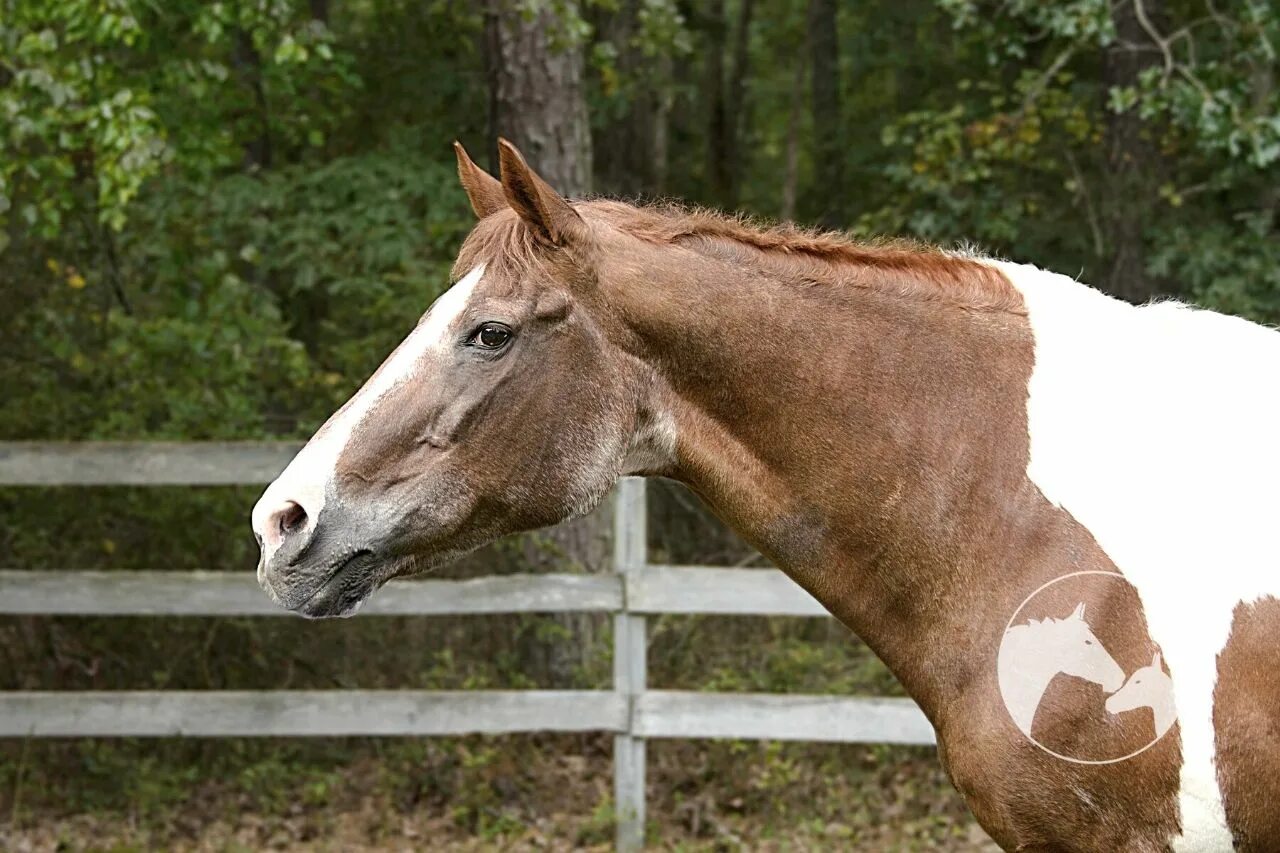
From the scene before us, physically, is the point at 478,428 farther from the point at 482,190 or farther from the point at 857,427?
the point at 857,427

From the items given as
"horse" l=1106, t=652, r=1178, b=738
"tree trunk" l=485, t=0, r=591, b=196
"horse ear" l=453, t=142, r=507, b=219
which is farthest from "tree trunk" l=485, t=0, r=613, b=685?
"horse" l=1106, t=652, r=1178, b=738

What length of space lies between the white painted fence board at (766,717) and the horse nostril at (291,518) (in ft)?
10.7

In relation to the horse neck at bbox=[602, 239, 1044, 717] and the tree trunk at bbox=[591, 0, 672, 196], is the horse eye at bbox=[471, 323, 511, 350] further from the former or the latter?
the tree trunk at bbox=[591, 0, 672, 196]

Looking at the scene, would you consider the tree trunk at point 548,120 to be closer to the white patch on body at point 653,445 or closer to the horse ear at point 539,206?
the white patch on body at point 653,445

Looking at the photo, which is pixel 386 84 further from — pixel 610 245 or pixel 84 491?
pixel 610 245

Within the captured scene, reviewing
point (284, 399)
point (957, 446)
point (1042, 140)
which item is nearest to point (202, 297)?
point (284, 399)

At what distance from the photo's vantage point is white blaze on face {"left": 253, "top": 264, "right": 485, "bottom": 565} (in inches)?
94.6

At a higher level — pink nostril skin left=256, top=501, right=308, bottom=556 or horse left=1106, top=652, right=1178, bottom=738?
pink nostril skin left=256, top=501, right=308, bottom=556

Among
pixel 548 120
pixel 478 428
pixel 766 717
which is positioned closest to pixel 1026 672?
pixel 478 428

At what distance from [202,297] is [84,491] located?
1671mm

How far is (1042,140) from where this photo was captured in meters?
→ 8.94

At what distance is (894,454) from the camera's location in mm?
2578

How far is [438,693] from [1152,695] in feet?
12.1

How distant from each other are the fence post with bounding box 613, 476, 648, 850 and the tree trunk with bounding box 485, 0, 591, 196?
1.66 m
